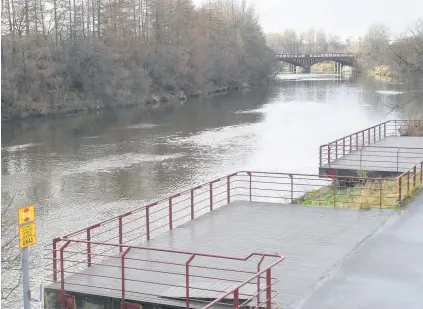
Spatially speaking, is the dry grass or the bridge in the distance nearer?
the dry grass

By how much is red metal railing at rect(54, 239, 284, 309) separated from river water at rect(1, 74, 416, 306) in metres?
5.27

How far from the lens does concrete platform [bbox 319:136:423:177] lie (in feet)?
73.1

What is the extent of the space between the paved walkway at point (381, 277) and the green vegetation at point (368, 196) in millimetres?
2562

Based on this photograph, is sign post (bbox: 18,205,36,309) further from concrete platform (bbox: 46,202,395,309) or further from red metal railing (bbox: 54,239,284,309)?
concrete platform (bbox: 46,202,395,309)

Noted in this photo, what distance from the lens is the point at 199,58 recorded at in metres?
83.5

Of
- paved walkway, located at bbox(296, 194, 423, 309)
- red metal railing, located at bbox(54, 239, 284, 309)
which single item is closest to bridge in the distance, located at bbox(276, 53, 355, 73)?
paved walkway, located at bbox(296, 194, 423, 309)

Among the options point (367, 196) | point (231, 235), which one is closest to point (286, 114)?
point (367, 196)

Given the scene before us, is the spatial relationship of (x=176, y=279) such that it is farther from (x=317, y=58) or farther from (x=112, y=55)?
(x=317, y=58)

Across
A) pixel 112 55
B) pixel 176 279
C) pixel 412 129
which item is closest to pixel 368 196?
pixel 176 279

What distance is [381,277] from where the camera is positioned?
10781mm

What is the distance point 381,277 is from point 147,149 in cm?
2737

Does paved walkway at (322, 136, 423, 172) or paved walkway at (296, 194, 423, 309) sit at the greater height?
paved walkway at (322, 136, 423, 172)

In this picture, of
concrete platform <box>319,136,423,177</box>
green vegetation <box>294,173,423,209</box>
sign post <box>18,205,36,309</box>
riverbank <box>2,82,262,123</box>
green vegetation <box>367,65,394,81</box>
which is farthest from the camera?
green vegetation <box>367,65,394,81</box>

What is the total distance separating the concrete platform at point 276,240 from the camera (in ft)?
34.6
